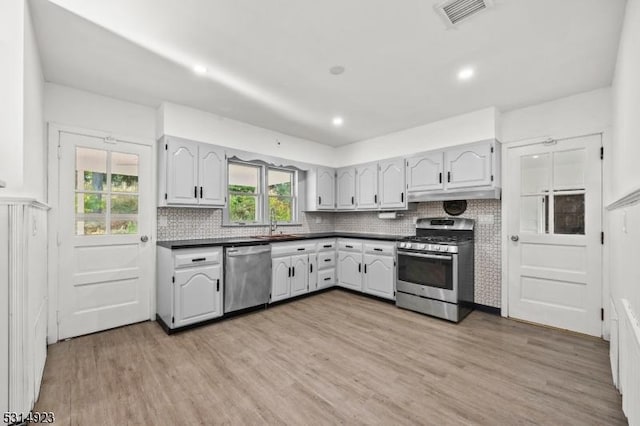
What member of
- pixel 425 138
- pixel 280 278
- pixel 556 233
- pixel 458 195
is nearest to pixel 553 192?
pixel 556 233

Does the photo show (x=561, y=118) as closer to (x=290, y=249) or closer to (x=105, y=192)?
(x=290, y=249)

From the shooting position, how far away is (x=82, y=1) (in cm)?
179

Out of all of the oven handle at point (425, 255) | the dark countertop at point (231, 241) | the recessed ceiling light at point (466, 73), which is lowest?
the oven handle at point (425, 255)

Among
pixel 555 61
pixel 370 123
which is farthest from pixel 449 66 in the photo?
pixel 370 123

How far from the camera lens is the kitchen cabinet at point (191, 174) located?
3.29m

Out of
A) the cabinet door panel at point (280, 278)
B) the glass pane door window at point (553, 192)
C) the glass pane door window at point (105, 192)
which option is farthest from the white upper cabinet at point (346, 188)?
the glass pane door window at point (105, 192)

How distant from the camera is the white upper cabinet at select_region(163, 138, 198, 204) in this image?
3.29 meters

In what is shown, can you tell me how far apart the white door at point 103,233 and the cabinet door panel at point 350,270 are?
2731 mm

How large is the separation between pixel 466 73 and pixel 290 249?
297cm

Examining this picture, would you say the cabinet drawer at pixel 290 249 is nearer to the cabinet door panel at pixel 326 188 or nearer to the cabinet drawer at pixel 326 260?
the cabinet drawer at pixel 326 260

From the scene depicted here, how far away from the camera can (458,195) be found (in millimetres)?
3650

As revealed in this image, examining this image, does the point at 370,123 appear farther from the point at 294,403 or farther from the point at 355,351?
the point at 294,403

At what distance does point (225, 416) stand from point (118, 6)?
2.70 m

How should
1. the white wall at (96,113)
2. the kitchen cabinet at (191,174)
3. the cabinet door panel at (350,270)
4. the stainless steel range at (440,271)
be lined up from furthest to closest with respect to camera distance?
the cabinet door panel at (350,270) → the stainless steel range at (440,271) → the kitchen cabinet at (191,174) → the white wall at (96,113)
